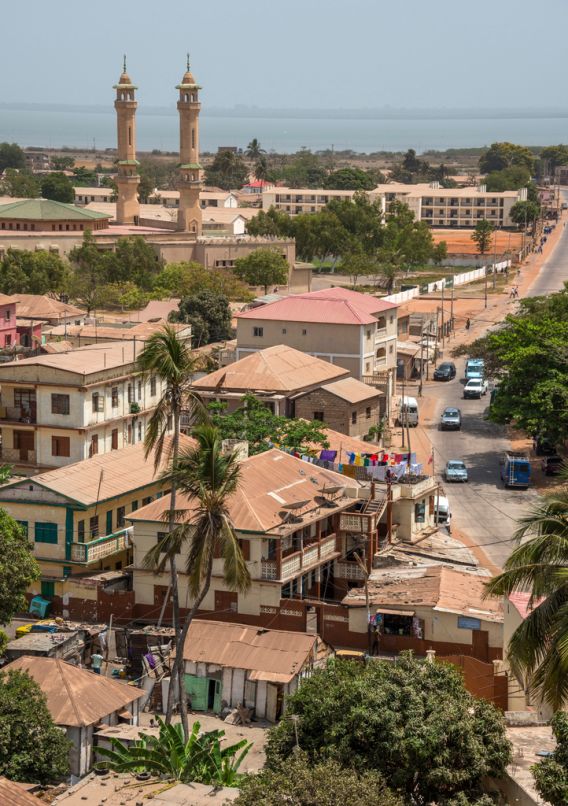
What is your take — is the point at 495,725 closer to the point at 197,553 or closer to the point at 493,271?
the point at 197,553

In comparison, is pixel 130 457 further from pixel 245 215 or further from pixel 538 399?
pixel 245 215

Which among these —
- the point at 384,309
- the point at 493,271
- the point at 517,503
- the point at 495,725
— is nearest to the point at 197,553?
the point at 495,725

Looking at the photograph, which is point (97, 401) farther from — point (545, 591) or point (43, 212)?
point (43, 212)

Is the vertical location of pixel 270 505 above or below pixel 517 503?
above

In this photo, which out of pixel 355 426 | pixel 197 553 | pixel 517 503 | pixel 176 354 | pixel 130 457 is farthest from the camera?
pixel 355 426

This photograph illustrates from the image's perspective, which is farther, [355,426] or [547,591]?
[355,426]

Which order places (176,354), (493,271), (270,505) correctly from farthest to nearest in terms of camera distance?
(493,271)
(270,505)
(176,354)

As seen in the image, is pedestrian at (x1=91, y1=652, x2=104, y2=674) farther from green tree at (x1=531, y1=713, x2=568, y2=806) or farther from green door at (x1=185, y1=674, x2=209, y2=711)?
green tree at (x1=531, y1=713, x2=568, y2=806)
